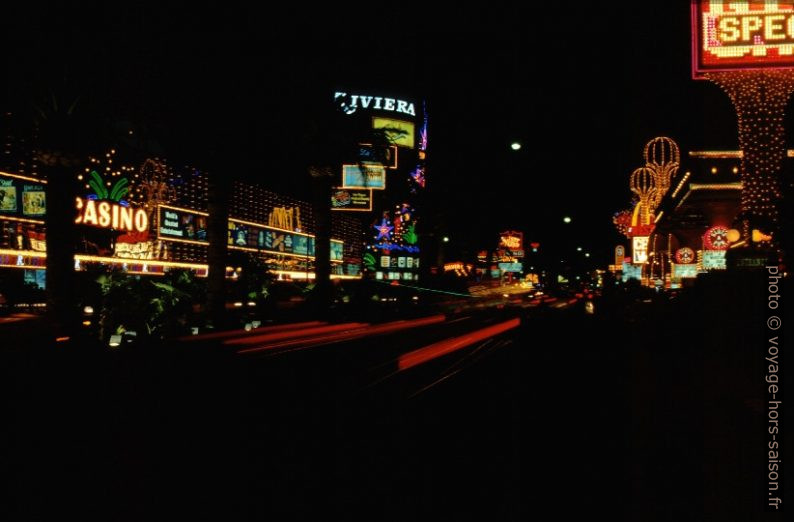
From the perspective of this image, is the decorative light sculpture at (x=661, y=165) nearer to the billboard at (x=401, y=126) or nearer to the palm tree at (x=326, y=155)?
the billboard at (x=401, y=126)

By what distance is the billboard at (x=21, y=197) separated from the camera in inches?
850

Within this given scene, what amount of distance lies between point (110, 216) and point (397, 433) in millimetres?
20938

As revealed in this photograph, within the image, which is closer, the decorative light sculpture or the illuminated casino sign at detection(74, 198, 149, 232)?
the illuminated casino sign at detection(74, 198, 149, 232)

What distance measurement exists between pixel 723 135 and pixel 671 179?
6.75m

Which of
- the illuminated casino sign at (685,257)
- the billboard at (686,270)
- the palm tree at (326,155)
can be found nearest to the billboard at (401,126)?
the illuminated casino sign at (685,257)

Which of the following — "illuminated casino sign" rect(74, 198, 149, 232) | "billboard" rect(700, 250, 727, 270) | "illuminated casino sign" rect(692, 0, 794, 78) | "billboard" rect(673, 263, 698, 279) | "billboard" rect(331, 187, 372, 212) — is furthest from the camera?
"billboard" rect(673, 263, 698, 279)

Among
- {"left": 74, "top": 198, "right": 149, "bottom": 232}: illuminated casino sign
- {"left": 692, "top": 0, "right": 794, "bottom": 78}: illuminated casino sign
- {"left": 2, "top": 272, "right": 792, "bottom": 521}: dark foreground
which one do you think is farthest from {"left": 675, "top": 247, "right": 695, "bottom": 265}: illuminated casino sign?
{"left": 2, "top": 272, "right": 792, "bottom": 521}: dark foreground

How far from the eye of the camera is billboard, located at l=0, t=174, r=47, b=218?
21.6 m

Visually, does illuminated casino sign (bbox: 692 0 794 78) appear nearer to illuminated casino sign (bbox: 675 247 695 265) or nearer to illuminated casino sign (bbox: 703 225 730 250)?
illuminated casino sign (bbox: 703 225 730 250)

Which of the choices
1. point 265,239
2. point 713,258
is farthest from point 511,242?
point 265,239

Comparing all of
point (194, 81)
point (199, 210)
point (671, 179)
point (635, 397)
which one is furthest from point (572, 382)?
point (671, 179)

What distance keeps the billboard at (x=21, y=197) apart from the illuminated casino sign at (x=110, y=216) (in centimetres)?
124

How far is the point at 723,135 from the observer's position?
54250mm

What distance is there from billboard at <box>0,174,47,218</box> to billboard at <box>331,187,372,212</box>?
2782 cm
